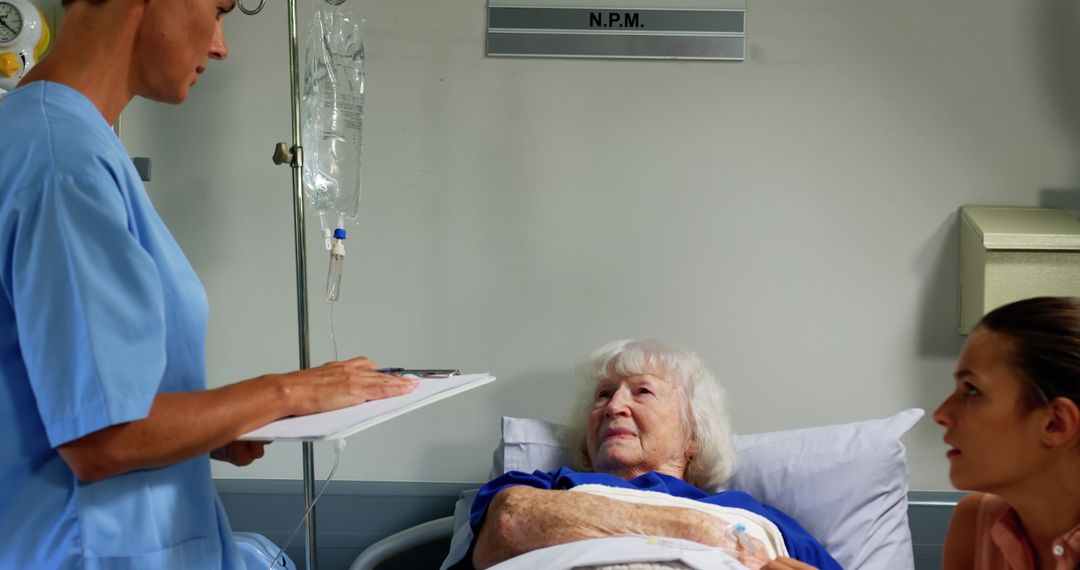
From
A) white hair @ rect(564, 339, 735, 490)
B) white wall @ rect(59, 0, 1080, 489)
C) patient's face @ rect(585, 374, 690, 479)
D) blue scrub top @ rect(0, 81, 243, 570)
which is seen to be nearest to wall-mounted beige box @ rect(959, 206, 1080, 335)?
white wall @ rect(59, 0, 1080, 489)

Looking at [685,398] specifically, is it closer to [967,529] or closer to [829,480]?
[829,480]

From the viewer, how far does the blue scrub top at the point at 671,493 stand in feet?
6.57

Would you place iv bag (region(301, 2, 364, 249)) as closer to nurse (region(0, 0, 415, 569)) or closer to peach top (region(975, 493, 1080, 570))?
nurse (region(0, 0, 415, 569))

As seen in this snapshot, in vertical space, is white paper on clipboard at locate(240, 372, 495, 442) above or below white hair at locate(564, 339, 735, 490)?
above

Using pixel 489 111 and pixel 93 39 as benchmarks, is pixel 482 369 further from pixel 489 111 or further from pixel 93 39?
pixel 93 39

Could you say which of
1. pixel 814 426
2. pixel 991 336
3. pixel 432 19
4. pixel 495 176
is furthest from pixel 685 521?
pixel 432 19

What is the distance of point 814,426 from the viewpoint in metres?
2.59

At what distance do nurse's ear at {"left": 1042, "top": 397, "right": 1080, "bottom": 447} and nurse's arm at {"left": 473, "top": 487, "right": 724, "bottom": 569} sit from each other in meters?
0.69

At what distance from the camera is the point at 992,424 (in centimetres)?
130

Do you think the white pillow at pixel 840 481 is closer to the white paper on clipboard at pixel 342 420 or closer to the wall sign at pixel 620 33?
the white paper on clipboard at pixel 342 420

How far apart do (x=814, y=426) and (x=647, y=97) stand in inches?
39.8

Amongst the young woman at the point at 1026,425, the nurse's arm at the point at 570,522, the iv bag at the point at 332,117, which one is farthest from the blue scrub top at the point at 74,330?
the iv bag at the point at 332,117

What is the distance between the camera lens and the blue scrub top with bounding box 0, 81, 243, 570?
3.26 ft

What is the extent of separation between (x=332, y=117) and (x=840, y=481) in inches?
59.2
